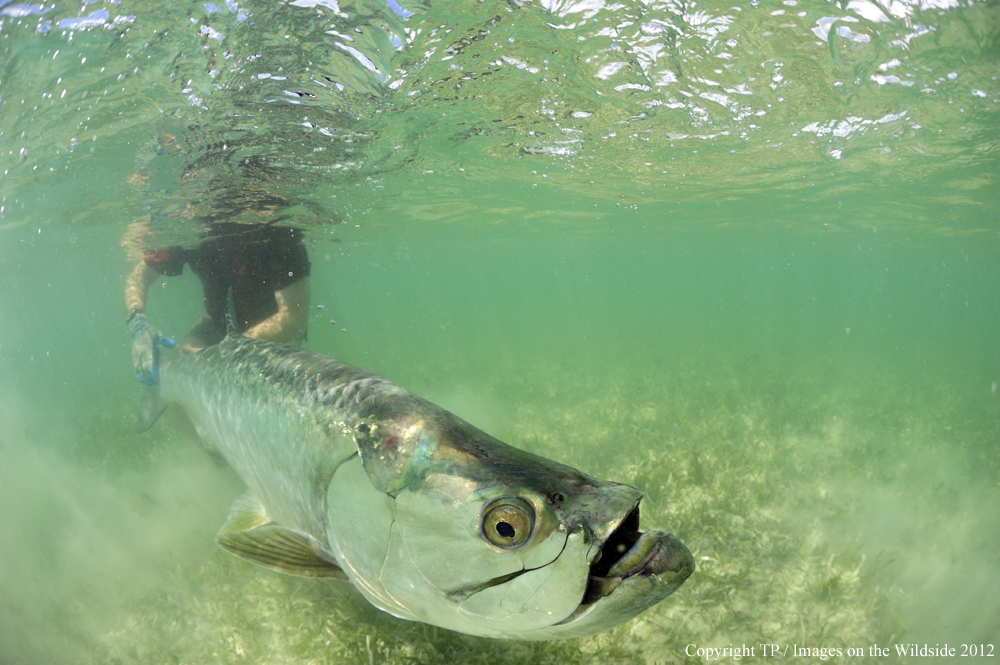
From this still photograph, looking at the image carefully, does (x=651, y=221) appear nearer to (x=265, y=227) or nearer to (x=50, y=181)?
(x=265, y=227)

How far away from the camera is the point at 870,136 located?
1125cm

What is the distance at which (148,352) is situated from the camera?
716 centimetres

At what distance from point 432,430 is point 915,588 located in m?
6.12

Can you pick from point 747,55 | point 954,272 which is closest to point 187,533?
point 747,55

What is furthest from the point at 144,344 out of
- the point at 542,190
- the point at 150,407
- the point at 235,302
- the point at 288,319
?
the point at 542,190

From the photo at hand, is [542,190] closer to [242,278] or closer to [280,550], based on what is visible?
[242,278]

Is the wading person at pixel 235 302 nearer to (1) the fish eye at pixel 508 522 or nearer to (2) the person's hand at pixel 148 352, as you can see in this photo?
(2) the person's hand at pixel 148 352

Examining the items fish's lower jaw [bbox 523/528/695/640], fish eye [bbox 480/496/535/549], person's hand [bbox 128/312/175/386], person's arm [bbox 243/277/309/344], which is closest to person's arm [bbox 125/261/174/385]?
person's hand [bbox 128/312/175/386]

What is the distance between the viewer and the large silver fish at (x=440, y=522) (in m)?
1.71

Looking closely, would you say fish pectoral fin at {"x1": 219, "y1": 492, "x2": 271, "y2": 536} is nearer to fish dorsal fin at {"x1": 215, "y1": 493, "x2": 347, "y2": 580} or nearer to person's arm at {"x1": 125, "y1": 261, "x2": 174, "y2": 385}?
fish dorsal fin at {"x1": 215, "y1": 493, "x2": 347, "y2": 580}

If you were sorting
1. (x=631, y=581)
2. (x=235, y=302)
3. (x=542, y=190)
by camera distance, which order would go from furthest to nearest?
(x=542, y=190)
(x=235, y=302)
(x=631, y=581)

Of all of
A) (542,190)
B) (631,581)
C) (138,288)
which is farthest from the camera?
(542,190)

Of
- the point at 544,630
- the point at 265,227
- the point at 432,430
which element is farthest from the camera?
the point at 265,227

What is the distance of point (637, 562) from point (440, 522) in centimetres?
74
